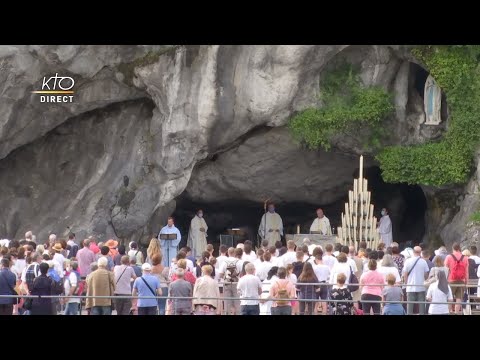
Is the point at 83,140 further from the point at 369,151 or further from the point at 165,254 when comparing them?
the point at 369,151

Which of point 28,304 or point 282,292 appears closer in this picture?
point 282,292

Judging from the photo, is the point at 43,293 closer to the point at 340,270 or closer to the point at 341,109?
the point at 340,270

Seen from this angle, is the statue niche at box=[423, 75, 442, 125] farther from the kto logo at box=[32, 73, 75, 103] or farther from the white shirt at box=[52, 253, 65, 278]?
the white shirt at box=[52, 253, 65, 278]

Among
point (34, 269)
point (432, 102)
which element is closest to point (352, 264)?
point (34, 269)

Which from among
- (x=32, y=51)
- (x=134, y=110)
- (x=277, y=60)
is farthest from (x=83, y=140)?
(x=277, y=60)

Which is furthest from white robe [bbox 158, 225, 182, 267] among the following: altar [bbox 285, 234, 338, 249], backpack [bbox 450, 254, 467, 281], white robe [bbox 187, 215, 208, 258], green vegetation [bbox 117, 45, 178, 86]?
backpack [bbox 450, 254, 467, 281]

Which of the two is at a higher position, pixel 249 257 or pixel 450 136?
pixel 450 136

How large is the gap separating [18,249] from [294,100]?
1011 cm

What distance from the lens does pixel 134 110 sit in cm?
3338

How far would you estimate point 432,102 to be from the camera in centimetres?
3219

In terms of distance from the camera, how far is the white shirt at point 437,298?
69.2 ft

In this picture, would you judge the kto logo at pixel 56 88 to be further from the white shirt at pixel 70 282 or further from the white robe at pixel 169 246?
the white shirt at pixel 70 282

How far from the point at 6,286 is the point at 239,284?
12.0ft

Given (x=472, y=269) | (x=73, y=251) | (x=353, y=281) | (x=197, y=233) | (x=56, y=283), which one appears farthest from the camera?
(x=197, y=233)
